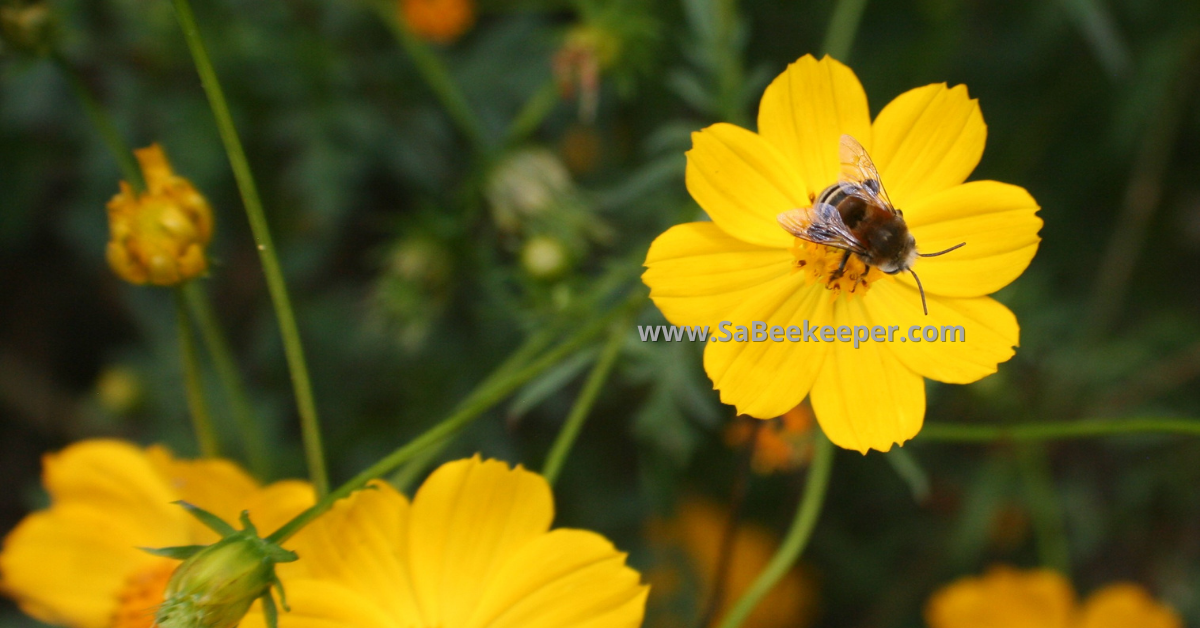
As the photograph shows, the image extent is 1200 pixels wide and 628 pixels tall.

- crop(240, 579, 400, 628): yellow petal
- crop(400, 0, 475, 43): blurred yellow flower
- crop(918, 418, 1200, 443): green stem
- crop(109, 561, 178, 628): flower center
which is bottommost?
crop(918, 418, 1200, 443): green stem

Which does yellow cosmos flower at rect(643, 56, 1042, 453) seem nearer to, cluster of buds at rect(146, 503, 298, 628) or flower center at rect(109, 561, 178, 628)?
cluster of buds at rect(146, 503, 298, 628)

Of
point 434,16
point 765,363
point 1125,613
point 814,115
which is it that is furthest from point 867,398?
point 434,16

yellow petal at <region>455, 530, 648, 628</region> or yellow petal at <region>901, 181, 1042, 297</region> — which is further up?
yellow petal at <region>901, 181, 1042, 297</region>

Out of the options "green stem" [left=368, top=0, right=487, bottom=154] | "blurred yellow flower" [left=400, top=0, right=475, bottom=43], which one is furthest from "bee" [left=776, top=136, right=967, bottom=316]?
"blurred yellow flower" [left=400, top=0, right=475, bottom=43]

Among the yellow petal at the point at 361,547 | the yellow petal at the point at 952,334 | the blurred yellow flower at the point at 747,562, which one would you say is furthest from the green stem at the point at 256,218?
the blurred yellow flower at the point at 747,562

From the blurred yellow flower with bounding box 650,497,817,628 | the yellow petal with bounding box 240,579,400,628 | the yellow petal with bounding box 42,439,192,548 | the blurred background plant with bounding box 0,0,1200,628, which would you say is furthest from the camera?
the blurred yellow flower with bounding box 650,497,817,628

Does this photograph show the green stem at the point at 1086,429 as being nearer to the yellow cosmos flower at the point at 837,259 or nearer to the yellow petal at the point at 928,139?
the yellow cosmos flower at the point at 837,259
